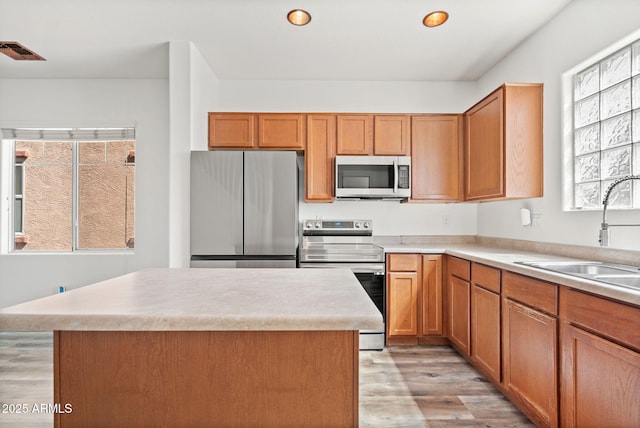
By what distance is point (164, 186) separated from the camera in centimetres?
392

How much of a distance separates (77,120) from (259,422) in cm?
402

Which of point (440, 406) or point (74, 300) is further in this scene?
point (440, 406)

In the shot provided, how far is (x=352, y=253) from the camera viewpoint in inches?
135

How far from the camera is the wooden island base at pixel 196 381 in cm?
108

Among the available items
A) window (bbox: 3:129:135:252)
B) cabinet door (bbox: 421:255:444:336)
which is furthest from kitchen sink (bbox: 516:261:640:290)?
window (bbox: 3:129:135:252)

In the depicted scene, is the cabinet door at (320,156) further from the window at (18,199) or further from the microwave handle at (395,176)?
the window at (18,199)

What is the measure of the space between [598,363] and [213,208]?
8.94ft

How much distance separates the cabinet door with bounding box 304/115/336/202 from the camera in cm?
365

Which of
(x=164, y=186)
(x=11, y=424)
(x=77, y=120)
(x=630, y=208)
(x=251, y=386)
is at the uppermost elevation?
(x=77, y=120)

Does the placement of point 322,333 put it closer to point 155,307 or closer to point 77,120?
point 155,307

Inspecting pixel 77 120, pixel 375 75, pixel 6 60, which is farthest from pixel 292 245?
pixel 6 60

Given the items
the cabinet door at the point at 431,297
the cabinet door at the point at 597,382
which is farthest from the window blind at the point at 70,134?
the cabinet door at the point at 597,382

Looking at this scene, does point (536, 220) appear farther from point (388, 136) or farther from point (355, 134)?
point (355, 134)

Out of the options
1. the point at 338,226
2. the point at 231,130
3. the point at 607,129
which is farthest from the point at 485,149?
the point at 231,130
